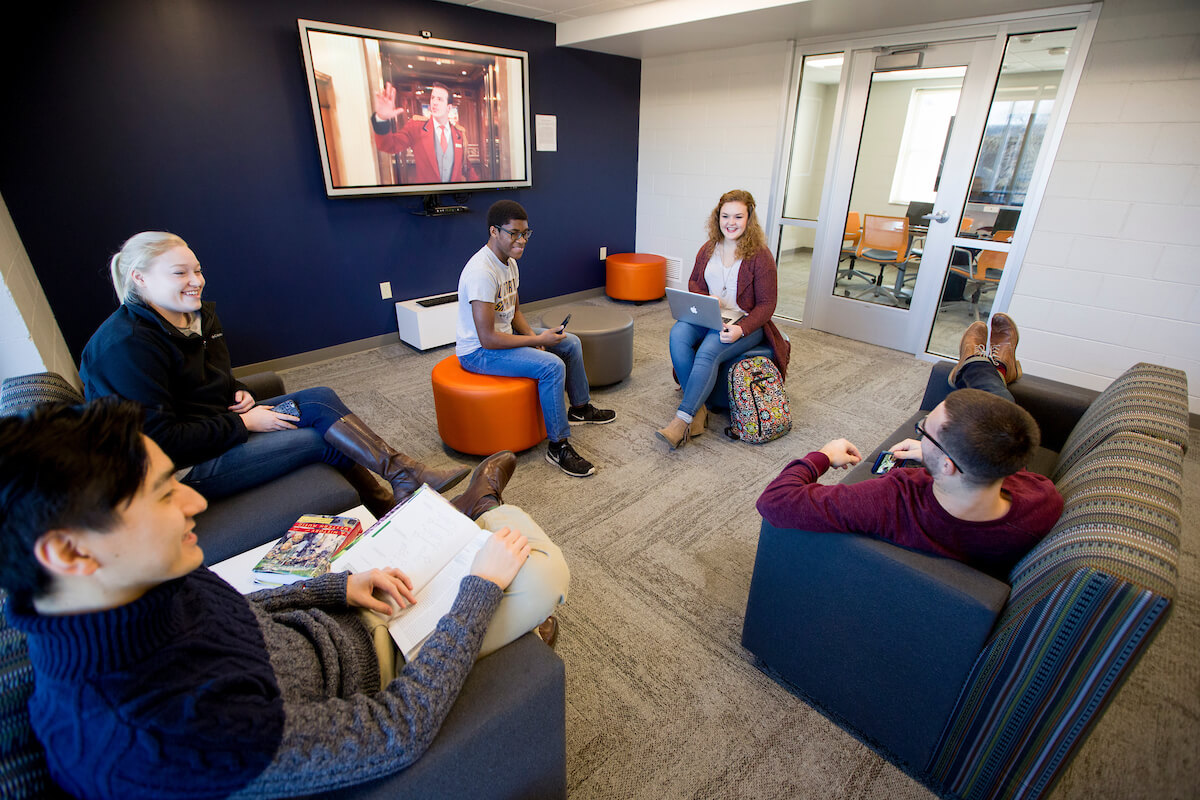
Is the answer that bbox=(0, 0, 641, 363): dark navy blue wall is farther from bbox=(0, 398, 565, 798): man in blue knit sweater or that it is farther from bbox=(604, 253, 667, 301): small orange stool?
bbox=(0, 398, 565, 798): man in blue knit sweater

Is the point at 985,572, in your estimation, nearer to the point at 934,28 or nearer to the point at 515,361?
the point at 515,361

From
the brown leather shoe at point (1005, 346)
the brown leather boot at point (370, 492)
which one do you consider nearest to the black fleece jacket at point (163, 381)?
the brown leather boot at point (370, 492)

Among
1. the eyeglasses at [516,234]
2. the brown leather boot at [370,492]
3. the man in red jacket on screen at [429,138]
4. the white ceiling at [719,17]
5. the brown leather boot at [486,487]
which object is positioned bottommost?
the brown leather boot at [370,492]

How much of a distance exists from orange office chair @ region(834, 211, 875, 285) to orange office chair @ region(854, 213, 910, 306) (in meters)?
0.06

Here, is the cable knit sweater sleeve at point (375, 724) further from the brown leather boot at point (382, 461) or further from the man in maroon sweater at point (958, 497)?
the brown leather boot at point (382, 461)

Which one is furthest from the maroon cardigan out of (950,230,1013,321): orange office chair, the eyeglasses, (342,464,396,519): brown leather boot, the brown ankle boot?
(342,464,396,519): brown leather boot

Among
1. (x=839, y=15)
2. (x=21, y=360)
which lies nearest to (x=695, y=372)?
(x=839, y=15)

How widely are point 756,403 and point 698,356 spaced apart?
1.27 ft

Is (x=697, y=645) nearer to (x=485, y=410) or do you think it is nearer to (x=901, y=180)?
(x=485, y=410)

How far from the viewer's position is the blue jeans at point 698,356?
9.39 ft

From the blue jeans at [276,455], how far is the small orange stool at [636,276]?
11.7 feet

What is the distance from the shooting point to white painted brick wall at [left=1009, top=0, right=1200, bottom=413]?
278 centimetres

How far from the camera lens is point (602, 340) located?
329 cm

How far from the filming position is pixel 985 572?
1305 mm
